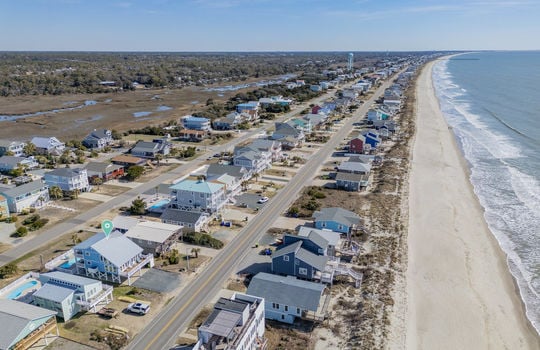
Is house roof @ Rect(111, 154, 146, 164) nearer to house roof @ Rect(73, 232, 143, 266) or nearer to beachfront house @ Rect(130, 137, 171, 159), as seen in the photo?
beachfront house @ Rect(130, 137, 171, 159)

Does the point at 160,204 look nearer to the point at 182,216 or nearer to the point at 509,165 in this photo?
the point at 182,216

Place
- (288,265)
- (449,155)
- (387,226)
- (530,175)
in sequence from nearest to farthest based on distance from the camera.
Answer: (288,265) < (387,226) < (530,175) < (449,155)

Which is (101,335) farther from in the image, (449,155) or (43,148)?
(449,155)

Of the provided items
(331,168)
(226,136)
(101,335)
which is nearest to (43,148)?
(226,136)

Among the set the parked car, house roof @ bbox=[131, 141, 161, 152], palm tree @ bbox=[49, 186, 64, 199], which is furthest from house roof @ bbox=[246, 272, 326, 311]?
house roof @ bbox=[131, 141, 161, 152]

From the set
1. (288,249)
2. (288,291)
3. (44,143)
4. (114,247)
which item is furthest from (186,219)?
(44,143)

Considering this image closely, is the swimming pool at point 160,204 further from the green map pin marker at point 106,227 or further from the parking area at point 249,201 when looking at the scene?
the green map pin marker at point 106,227

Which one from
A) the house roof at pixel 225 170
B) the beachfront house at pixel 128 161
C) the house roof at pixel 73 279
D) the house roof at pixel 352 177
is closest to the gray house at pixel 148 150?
the beachfront house at pixel 128 161
